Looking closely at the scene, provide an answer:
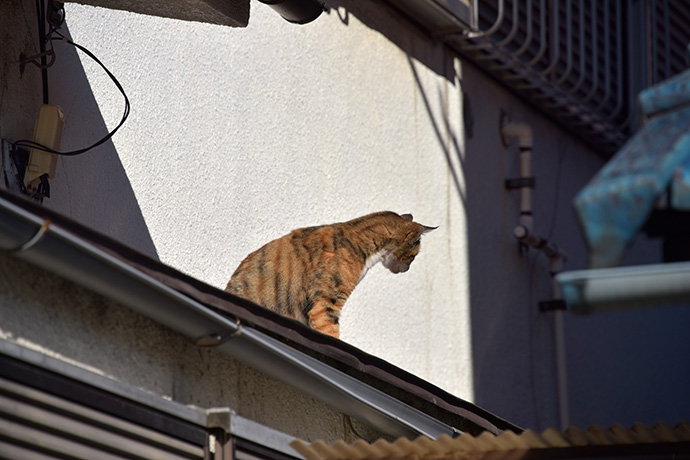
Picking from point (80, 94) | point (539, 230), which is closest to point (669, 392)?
point (539, 230)

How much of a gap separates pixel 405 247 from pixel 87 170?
8.04 ft

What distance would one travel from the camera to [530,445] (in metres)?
3.54

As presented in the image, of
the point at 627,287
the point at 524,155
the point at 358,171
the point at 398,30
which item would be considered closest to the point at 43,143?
the point at 358,171

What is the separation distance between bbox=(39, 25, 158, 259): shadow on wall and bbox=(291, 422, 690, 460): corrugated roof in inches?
87.7

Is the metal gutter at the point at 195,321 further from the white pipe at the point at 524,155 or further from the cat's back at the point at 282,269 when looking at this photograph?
the white pipe at the point at 524,155

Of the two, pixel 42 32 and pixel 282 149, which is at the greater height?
pixel 282 149

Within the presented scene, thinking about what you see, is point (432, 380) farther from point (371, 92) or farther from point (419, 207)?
point (371, 92)

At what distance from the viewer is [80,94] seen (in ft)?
18.2

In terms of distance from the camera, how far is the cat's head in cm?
721

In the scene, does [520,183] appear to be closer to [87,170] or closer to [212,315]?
[87,170]

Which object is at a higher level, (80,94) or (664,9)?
(664,9)

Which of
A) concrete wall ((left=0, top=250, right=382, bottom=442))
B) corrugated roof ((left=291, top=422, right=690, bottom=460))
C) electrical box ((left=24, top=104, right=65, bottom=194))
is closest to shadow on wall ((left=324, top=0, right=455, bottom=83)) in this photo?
electrical box ((left=24, top=104, right=65, bottom=194))

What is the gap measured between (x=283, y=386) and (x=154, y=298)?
100cm

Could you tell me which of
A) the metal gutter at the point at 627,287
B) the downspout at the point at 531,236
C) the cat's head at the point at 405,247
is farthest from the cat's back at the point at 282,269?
the metal gutter at the point at 627,287
